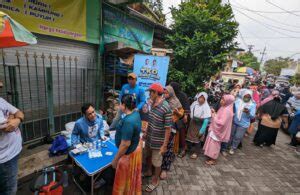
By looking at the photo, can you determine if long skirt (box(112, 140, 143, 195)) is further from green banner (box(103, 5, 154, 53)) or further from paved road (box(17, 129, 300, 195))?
green banner (box(103, 5, 154, 53))

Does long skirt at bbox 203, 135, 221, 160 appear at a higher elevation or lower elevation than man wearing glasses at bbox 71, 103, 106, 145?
lower

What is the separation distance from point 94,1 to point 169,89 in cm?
363

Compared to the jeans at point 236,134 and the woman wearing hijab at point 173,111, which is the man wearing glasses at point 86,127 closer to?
the woman wearing hijab at point 173,111

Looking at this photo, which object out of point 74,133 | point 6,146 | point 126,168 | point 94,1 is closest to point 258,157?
point 126,168

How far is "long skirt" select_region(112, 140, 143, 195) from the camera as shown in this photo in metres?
2.11

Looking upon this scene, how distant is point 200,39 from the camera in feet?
15.4

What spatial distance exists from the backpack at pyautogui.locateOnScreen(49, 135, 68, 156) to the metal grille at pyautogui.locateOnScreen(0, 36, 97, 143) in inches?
29.9

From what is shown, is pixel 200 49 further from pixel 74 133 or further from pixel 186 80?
pixel 74 133

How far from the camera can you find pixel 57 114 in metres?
4.30

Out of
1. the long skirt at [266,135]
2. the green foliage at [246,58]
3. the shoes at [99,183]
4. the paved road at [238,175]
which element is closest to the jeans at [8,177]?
the shoes at [99,183]

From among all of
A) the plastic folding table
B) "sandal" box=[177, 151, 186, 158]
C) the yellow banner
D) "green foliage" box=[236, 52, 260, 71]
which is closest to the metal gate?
the yellow banner

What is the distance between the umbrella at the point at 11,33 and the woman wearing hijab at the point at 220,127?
3.88m

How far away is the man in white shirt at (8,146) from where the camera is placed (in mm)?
1779

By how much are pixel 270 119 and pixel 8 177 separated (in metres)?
6.45
